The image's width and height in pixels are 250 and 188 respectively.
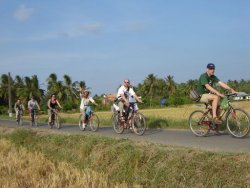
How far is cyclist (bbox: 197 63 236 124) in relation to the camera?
40.7ft

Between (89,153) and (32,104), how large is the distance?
1712 cm

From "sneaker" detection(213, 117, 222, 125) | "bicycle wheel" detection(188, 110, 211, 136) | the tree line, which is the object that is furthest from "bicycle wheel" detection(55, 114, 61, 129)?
the tree line

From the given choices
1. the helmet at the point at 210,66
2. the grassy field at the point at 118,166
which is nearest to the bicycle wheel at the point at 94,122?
the grassy field at the point at 118,166

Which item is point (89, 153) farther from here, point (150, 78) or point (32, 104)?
point (150, 78)

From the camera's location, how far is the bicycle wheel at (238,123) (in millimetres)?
11788

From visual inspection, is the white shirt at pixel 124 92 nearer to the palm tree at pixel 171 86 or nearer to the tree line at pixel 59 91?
the tree line at pixel 59 91

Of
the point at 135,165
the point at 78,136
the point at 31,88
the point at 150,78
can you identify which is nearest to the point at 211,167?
the point at 135,165

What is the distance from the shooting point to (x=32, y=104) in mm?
28422

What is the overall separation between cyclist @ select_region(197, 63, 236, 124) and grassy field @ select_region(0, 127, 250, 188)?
2719mm

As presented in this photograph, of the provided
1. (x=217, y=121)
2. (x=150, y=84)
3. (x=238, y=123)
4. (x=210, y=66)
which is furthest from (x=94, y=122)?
(x=150, y=84)

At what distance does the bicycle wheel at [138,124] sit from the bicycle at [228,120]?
262 cm

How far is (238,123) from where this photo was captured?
1192 cm

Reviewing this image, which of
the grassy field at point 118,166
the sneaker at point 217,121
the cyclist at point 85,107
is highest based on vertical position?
the cyclist at point 85,107

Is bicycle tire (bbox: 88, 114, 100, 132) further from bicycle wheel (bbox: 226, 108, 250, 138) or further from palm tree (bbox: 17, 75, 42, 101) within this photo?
palm tree (bbox: 17, 75, 42, 101)
